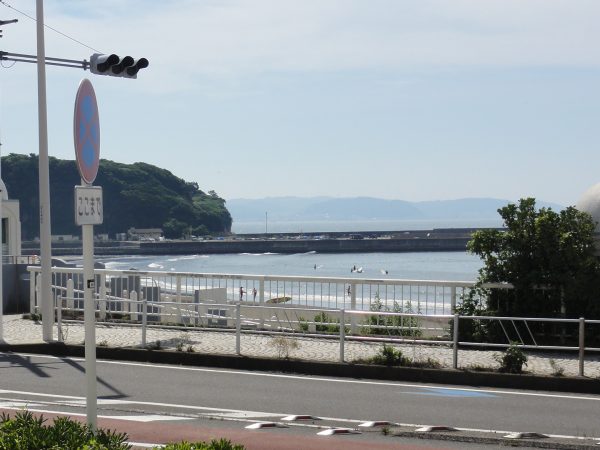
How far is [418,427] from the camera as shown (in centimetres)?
1007

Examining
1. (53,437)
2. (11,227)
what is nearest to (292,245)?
(11,227)

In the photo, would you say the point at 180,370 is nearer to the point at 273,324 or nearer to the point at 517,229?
the point at 273,324

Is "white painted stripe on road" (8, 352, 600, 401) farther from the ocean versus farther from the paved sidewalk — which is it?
the ocean

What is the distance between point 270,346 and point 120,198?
546 feet

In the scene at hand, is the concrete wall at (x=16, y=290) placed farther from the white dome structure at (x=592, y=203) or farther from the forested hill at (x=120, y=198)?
Answer: the forested hill at (x=120, y=198)

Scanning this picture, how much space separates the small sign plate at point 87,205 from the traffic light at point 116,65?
26.4ft

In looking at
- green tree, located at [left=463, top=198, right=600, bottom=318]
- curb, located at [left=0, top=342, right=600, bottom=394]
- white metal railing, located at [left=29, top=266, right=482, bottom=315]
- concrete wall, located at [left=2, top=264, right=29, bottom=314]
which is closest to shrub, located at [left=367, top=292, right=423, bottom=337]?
white metal railing, located at [left=29, top=266, right=482, bottom=315]

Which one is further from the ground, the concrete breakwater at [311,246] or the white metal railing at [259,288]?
the white metal railing at [259,288]

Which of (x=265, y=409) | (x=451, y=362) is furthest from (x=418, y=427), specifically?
(x=451, y=362)

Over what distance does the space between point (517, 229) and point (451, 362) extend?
10.7 ft

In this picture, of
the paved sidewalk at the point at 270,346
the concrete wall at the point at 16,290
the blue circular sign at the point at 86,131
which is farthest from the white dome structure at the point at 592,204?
the concrete wall at the point at 16,290

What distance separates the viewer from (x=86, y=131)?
24.4 ft

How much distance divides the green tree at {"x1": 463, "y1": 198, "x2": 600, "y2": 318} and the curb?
3051 millimetres

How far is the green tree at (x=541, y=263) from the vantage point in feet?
51.5
